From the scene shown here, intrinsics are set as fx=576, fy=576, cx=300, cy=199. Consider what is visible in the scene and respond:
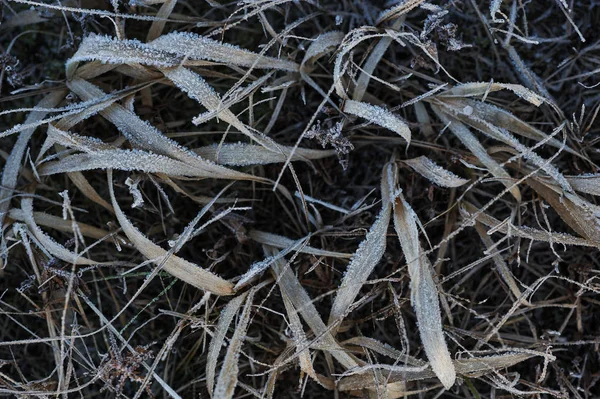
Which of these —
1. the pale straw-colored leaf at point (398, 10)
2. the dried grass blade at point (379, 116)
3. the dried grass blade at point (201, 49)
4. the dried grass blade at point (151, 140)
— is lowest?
the dried grass blade at point (151, 140)

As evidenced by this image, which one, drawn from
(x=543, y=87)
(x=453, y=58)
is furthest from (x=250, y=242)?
(x=543, y=87)

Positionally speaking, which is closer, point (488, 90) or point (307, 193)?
point (488, 90)

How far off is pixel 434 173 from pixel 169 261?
549mm

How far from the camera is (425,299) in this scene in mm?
1088

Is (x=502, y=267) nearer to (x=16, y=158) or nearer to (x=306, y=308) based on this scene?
(x=306, y=308)

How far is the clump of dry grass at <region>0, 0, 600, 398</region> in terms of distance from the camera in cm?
111

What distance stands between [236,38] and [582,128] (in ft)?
2.56

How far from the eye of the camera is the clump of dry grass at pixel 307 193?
1.11m

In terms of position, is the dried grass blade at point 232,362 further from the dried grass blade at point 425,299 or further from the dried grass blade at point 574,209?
the dried grass blade at point 574,209

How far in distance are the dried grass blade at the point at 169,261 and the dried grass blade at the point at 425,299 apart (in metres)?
0.37

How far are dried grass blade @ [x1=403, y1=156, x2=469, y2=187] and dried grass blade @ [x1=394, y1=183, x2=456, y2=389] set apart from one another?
0.09 m

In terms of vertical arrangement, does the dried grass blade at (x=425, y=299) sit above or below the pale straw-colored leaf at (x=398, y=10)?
below

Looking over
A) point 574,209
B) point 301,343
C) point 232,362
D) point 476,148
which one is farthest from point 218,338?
point 574,209

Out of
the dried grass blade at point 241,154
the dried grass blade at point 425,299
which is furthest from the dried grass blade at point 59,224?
the dried grass blade at point 425,299
